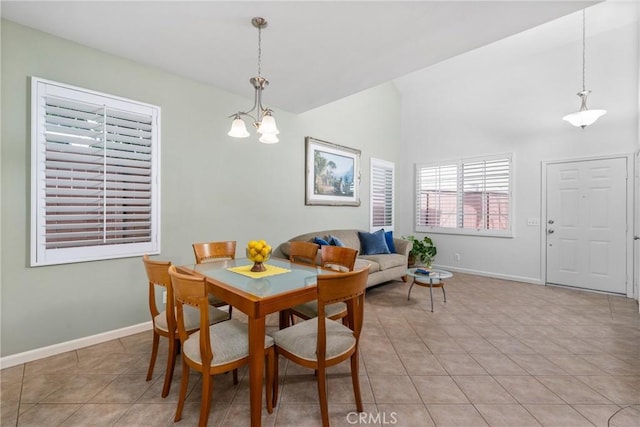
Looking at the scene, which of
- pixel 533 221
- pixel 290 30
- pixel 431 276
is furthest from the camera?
pixel 533 221

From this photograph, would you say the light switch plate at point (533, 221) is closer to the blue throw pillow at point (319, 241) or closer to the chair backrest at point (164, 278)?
the blue throw pillow at point (319, 241)

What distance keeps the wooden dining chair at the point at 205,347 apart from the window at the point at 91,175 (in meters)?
1.54

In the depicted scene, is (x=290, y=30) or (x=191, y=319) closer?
(x=191, y=319)

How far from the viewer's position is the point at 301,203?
4398 mm

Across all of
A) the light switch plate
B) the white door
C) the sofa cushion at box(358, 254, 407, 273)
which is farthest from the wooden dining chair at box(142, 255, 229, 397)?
the white door

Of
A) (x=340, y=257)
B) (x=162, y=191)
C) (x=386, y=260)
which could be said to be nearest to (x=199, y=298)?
(x=340, y=257)

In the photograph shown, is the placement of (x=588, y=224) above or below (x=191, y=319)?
above

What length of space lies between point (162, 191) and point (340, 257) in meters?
2.01

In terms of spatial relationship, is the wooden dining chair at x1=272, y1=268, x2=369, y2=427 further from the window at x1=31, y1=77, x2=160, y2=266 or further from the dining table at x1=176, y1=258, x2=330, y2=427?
the window at x1=31, y1=77, x2=160, y2=266

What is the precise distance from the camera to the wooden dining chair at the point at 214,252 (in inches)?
105

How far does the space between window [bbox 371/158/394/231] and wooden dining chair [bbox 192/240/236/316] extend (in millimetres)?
3441

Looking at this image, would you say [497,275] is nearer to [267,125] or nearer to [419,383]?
[419,383]

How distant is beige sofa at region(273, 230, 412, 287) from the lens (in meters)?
4.05

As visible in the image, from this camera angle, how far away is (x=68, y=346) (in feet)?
7.98
